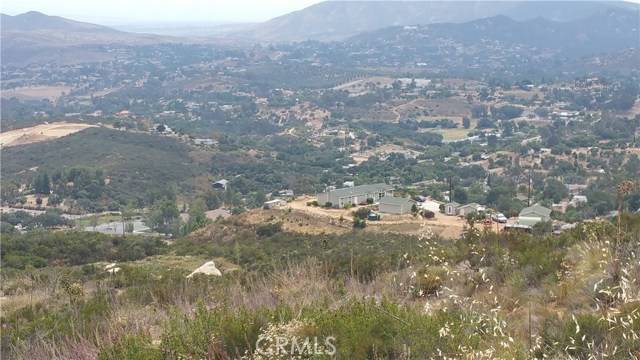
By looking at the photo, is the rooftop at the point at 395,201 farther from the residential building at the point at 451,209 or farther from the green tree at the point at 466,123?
the green tree at the point at 466,123

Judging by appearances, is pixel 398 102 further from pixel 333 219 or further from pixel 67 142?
pixel 333 219

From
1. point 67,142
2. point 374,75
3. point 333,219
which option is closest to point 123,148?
point 67,142

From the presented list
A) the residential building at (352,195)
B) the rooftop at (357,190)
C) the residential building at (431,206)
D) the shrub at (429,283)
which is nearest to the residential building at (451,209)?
the residential building at (431,206)

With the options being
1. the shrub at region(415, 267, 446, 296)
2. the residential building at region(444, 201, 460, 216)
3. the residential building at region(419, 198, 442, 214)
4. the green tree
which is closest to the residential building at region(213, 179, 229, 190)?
the residential building at region(419, 198, 442, 214)

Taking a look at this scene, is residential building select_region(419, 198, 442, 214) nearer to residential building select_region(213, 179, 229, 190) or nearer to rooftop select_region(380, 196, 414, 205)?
rooftop select_region(380, 196, 414, 205)

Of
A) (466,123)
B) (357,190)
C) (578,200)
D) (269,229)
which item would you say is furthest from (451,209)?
(466,123)

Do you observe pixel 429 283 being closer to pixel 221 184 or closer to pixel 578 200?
pixel 578 200
